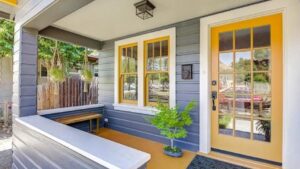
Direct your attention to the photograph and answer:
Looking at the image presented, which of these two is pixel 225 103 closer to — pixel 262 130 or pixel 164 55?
pixel 262 130

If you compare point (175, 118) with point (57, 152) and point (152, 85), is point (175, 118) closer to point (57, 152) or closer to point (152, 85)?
point (152, 85)

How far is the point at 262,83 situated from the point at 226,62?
59cm

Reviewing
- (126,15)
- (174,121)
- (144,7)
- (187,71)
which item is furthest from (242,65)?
(126,15)

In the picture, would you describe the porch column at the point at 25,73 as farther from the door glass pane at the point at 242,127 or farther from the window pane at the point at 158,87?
the door glass pane at the point at 242,127

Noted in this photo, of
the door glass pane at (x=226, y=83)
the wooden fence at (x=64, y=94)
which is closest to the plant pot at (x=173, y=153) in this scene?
the door glass pane at (x=226, y=83)

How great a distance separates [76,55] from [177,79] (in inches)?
206

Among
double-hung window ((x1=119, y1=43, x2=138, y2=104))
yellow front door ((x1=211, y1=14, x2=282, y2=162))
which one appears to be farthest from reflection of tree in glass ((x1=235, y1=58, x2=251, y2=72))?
double-hung window ((x1=119, y1=43, x2=138, y2=104))

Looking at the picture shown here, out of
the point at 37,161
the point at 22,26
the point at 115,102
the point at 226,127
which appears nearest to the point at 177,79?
the point at 226,127

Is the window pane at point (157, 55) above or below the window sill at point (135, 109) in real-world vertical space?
above

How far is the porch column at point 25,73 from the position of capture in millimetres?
2367

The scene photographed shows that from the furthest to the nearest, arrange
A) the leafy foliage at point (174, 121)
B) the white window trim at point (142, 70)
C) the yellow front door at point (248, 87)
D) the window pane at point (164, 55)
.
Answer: the window pane at point (164, 55), the white window trim at point (142, 70), the leafy foliage at point (174, 121), the yellow front door at point (248, 87)

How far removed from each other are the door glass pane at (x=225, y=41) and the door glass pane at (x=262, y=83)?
59cm

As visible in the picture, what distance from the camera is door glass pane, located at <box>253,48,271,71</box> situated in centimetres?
229

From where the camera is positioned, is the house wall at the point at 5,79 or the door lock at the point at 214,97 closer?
the door lock at the point at 214,97
